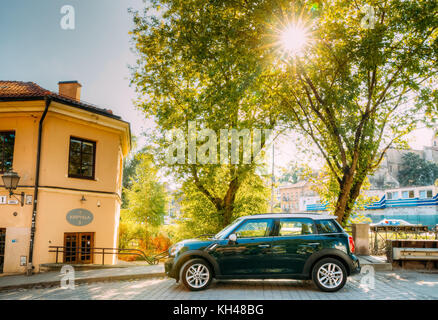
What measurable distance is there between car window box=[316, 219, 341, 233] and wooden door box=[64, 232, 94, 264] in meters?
9.15

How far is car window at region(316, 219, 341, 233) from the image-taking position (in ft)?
27.7

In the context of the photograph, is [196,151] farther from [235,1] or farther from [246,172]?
[235,1]

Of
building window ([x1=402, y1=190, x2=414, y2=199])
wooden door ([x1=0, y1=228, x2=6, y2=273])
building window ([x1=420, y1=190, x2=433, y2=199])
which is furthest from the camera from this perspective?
building window ([x1=402, y1=190, x2=414, y2=199])

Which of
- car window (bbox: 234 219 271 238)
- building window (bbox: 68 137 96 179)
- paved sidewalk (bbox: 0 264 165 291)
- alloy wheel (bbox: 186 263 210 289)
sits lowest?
paved sidewalk (bbox: 0 264 165 291)

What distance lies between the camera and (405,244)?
11.5 metres

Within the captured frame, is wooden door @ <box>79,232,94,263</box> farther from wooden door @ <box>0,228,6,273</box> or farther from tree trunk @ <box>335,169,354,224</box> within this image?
tree trunk @ <box>335,169,354,224</box>

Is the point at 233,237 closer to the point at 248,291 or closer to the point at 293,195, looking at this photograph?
the point at 248,291

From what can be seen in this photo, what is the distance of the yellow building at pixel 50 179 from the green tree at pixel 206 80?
346cm

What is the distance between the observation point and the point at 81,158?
14.9 metres

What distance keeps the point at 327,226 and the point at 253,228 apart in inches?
70.2

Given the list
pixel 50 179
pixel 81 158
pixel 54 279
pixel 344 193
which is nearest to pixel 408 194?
pixel 344 193

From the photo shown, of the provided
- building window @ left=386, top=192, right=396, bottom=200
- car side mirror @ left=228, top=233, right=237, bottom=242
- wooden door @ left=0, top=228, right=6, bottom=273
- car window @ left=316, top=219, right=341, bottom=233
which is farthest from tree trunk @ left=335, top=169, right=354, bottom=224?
building window @ left=386, top=192, right=396, bottom=200

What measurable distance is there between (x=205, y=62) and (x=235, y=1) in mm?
2793
